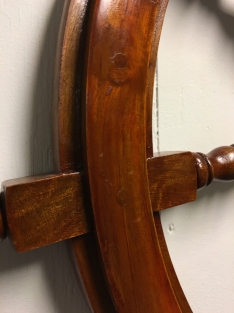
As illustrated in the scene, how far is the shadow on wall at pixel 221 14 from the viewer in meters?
A: 0.46

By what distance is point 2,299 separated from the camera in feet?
1.14

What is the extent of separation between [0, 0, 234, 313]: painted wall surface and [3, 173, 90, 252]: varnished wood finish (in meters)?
0.06

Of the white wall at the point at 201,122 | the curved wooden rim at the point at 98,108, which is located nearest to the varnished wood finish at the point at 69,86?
the curved wooden rim at the point at 98,108

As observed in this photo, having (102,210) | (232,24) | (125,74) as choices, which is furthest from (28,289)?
(232,24)

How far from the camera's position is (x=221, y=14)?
473 mm

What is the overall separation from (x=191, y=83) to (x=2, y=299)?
0.34m

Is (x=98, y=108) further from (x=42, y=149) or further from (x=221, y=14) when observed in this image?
(x=221, y=14)

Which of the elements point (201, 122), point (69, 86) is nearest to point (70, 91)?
point (69, 86)

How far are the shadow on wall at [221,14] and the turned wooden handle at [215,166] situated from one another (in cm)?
18

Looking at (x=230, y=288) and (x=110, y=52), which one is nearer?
(x=110, y=52)

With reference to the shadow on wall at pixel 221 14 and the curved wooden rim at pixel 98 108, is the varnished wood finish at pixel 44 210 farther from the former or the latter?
the shadow on wall at pixel 221 14

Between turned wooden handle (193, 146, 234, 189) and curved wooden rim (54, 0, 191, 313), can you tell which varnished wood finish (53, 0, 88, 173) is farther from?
turned wooden handle (193, 146, 234, 189)

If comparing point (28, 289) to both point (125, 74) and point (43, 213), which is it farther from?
point (125, 74)

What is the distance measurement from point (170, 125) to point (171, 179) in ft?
0.34
